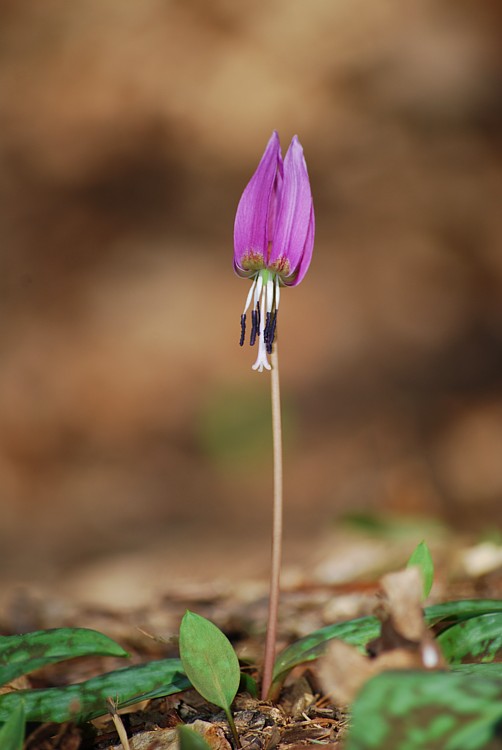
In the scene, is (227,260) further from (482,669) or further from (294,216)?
(482,669)

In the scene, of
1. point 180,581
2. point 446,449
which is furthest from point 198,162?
point 180,581

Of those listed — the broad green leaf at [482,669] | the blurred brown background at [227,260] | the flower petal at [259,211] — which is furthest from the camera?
the blurred brown background at [227,260]

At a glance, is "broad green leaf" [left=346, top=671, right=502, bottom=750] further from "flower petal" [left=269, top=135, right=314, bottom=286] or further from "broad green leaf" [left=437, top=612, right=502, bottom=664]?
"flower petal" [left=269, top=135, right=314, bottom=286]

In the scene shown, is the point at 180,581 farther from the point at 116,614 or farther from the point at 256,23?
the point at 256,23

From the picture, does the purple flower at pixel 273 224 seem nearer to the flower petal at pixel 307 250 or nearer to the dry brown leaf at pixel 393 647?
the flower petal at pixel 307 250

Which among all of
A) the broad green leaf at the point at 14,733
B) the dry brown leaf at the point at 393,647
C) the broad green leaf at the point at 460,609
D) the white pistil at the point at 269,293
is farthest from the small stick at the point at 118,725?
the white pistil at the point at 269,293

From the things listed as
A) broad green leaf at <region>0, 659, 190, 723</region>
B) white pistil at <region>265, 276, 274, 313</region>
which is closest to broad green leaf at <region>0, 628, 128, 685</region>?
broad green leaf at <region>0, 659, 190, 723</region>

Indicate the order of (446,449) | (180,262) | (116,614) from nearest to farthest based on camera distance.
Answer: (116,614), (446,449), (180,262)
